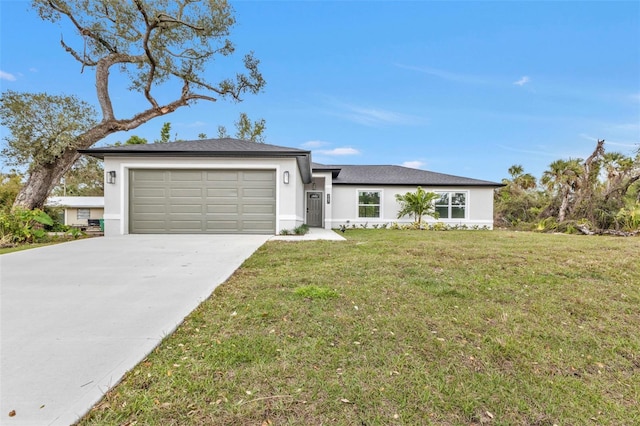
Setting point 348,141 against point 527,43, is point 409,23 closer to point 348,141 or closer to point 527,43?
point 527,43

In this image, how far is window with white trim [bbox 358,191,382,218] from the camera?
53.8 ft

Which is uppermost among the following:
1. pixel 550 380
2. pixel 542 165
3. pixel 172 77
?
pixel 172 77

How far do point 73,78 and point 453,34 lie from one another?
1711 cm

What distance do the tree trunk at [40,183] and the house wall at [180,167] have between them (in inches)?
150

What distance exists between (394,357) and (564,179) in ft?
64.5

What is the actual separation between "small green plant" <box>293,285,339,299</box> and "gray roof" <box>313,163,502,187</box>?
462 inches

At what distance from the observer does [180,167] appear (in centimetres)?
1015

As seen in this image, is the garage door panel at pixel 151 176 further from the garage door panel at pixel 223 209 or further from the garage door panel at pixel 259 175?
the garage door panel at pixel 259 175

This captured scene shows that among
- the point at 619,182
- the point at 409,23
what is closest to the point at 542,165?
the point at 619,182

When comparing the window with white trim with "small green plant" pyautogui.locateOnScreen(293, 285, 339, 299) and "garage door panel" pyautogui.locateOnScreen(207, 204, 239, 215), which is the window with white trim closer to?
"garage door panel" pyautogui.locateOnScreen(207, 204, 239, 215)

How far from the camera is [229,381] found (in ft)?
6.55

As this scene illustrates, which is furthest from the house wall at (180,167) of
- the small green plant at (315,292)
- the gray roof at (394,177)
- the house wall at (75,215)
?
the house wall at (75,215)

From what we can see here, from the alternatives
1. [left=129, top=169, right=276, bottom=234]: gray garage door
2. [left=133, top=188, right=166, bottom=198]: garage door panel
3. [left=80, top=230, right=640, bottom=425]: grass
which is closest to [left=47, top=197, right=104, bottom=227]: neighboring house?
[left=133, top=188, right=166, bottom=198]: garage door panel

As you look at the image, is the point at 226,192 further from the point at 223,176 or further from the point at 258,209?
the point at 258,209
